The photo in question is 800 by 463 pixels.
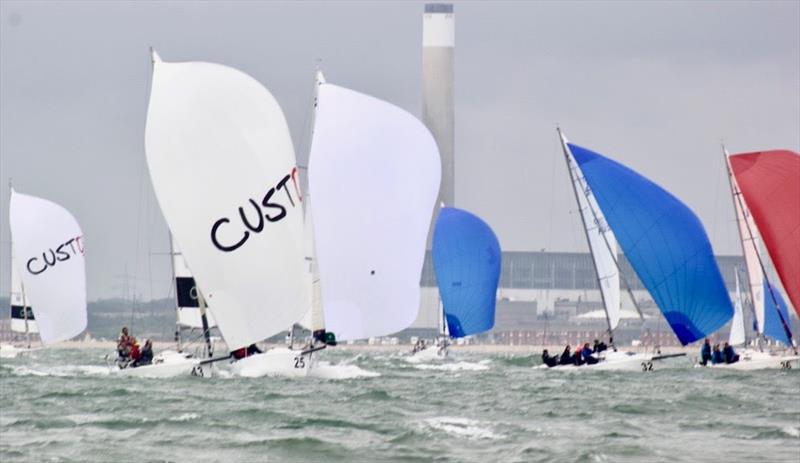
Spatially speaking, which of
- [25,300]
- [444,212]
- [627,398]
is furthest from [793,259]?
[25,300]

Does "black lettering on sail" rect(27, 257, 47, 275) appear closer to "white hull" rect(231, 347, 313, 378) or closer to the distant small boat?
the distant small boat

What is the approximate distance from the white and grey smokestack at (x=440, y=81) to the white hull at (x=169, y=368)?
311 feet

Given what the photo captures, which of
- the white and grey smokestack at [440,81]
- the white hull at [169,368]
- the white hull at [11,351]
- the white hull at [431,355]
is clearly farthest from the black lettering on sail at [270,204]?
the white and grey smokestack at [440,81]

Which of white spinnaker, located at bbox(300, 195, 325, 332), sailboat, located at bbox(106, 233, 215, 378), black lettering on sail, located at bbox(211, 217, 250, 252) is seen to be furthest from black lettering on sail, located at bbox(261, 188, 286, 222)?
sailboat, located at bbox(106, 233, 215, 378)

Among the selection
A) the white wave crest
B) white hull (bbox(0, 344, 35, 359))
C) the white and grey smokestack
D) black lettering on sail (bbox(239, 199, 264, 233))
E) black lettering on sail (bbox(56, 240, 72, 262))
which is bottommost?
the white wave crest

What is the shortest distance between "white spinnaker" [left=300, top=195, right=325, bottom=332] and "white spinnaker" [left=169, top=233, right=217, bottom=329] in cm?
222

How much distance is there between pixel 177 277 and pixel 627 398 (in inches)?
444

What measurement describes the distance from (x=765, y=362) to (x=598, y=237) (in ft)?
20.4

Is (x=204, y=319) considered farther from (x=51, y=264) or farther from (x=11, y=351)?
(x=11, y=351)

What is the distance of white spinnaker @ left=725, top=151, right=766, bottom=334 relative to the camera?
49750 mm

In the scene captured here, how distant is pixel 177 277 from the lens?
4219cm

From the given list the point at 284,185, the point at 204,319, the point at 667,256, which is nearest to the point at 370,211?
the point at 284,185

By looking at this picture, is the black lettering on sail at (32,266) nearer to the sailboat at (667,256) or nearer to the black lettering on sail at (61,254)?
the black lettering on sail at (61,254)

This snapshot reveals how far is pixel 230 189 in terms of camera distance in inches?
1483
